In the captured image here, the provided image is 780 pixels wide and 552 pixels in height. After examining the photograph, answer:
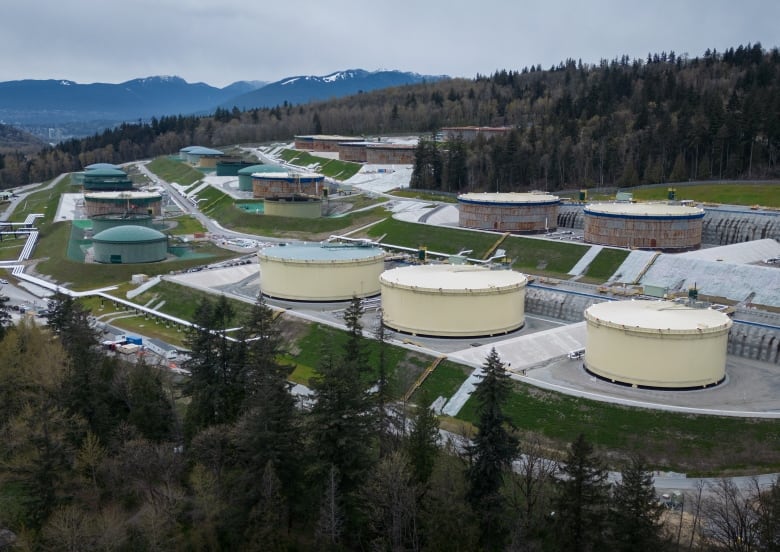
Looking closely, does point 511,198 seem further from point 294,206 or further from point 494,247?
point 294,206

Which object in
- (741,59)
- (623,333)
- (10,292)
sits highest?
(741,59)

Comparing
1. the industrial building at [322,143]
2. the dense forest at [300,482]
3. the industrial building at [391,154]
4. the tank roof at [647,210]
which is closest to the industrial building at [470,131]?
the industrial building at [391,154]

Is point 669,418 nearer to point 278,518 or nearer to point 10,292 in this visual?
Answer: point 278,518

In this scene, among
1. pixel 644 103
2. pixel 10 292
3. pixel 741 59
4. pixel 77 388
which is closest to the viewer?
pixel 77 388

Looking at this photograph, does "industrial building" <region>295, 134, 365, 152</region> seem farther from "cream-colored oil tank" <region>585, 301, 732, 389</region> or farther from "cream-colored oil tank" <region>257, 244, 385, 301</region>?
"cream-colored oil tank" <region>585, 301, 732, 389</region>

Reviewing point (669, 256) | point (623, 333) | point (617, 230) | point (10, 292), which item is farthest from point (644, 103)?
point (10, 292)

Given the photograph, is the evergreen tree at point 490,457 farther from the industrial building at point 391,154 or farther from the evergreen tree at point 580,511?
the industrial building at point 391,154
